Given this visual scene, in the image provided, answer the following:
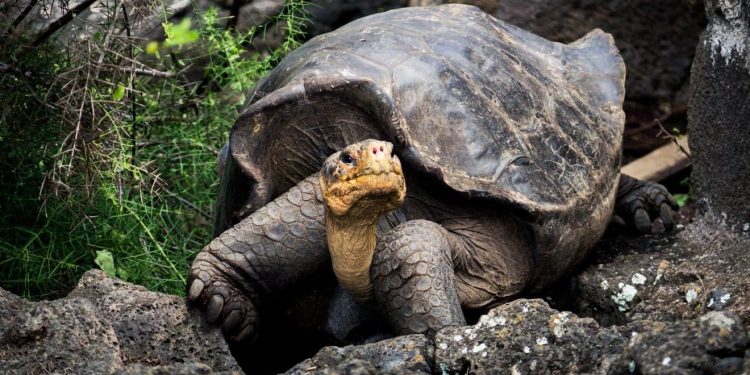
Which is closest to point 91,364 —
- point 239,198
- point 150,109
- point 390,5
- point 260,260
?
point 260,260

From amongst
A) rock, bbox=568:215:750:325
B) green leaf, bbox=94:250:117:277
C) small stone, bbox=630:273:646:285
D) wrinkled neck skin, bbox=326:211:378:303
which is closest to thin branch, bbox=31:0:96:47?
green leaf, bbox=94:250:117:277

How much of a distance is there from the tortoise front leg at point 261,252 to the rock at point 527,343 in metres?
0.94

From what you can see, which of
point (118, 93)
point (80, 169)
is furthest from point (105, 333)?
point (118, 93)

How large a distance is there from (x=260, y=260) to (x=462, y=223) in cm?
67

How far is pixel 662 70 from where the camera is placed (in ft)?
23.2

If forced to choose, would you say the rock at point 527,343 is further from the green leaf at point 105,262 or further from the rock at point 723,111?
the green leaf at point 105,262

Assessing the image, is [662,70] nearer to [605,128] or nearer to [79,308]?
[605,128]

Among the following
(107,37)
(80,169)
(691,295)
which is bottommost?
(691,295)

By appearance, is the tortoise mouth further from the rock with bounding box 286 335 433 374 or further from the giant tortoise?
the rock with bounding box 286 335 433 374

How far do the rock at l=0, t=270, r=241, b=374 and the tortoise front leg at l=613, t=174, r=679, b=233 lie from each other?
6.38 ft

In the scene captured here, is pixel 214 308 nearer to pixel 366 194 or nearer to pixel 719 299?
pixel 366 194

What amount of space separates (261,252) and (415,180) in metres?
0.54

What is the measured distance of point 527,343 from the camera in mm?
3016

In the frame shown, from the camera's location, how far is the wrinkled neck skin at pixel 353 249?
140 inches
